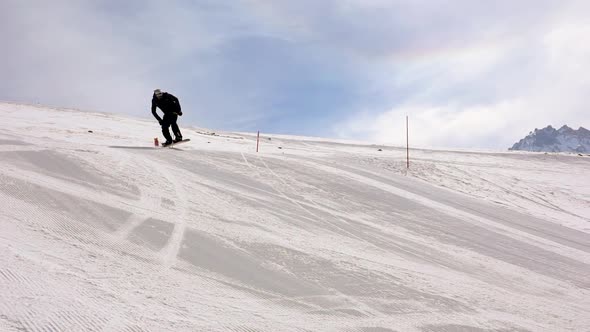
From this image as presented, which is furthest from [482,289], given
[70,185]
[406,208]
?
[70,185]

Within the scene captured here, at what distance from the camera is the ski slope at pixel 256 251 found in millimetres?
4059

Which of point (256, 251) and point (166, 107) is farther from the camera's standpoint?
point (166, 107)

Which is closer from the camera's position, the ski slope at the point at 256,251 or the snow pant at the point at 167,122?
the ski slope at the point at 256,251

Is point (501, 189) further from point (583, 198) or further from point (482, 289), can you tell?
point (482, 289)

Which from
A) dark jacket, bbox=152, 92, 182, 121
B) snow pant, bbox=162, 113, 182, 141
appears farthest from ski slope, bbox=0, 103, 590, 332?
dark jacket, bbox=152, 92, 182, 121

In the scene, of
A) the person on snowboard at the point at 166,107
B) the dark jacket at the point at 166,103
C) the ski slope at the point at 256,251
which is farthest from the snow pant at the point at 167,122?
the ski slope at the point at 256,251

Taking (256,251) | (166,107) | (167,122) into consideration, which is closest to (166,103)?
(166,107)

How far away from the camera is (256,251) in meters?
5.91

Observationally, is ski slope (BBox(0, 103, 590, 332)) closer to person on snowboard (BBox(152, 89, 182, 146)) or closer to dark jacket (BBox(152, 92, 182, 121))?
person on snowboard (BBox(152, 89, 182, 146))

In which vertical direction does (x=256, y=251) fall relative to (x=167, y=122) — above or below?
below

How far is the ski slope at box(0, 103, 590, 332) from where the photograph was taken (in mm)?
4059

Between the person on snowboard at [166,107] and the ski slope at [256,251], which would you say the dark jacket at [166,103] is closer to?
the person on snowboard at [166,107]

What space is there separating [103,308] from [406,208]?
7.99 metres

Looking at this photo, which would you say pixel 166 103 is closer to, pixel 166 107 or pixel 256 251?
pixel 166 107
